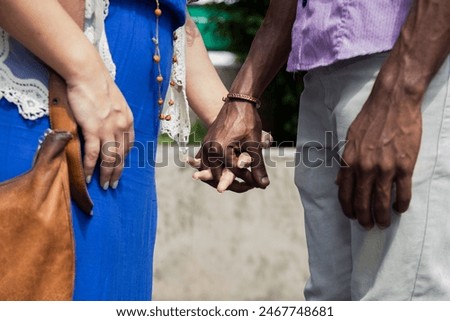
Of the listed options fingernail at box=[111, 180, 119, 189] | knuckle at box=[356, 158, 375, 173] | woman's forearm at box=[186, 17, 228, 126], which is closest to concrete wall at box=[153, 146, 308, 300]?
woman's forearm at box=[186, 17, 228, 126]

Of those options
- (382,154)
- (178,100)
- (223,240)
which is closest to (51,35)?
(178,100)

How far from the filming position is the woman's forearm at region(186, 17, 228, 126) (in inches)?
109

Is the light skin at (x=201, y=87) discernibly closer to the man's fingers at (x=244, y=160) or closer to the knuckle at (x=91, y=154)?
the man's fingers at (x=244, y=160)

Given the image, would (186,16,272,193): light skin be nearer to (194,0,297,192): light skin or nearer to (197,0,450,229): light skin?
(194,0,297,192): light skin

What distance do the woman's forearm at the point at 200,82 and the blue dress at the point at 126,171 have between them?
39 centimetres

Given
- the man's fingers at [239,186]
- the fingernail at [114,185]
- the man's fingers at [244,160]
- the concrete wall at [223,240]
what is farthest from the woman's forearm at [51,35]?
the concrete wall at [223,240]

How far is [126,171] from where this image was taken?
2.23 meters

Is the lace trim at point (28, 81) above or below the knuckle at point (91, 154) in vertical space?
above

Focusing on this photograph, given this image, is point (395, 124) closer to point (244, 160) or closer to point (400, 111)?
point (400, 111)

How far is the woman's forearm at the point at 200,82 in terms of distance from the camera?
9.07 feet

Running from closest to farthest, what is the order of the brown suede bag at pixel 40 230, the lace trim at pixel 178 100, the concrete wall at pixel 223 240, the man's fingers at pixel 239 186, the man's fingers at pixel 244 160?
1. the brown suede bag at pixel 40 230
2. the lace trim at pixel 178 100
3. the man's fingers at pixel 244 160
4. the man's fingers at pixel 239 186
5. the concrete wall at pixel 223 240

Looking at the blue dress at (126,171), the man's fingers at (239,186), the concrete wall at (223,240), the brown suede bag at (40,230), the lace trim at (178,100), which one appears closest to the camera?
the brown suede bag at (40,230)

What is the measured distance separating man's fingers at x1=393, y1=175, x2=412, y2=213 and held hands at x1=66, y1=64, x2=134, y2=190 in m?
0.61
